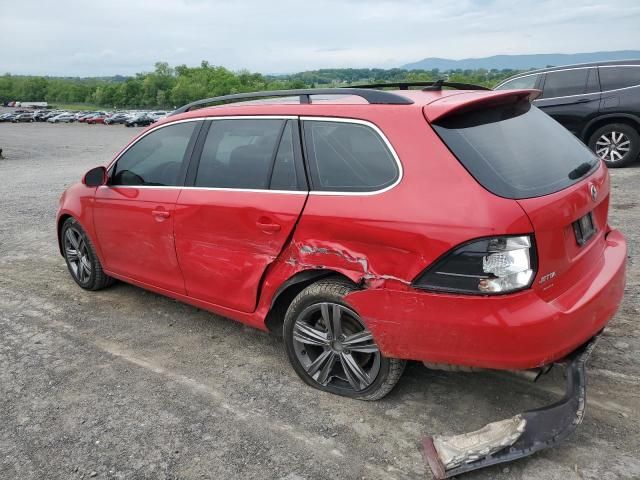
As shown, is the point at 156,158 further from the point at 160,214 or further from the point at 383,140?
the point at 383,140

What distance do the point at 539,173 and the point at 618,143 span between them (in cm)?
781

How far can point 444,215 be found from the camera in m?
2.50

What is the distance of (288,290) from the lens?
129 inches

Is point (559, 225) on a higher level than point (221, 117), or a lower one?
lower

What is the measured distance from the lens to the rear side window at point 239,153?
131 inches

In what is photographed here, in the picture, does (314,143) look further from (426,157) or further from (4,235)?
(4,235)

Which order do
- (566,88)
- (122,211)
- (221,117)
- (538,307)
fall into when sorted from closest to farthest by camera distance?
(538,307) < (221,117) < (122,211) < (566,88)

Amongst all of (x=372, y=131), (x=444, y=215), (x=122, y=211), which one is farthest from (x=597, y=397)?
(x=122, y=211)

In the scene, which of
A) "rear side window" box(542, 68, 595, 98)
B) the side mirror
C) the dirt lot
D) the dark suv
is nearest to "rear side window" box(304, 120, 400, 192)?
the dirt lot

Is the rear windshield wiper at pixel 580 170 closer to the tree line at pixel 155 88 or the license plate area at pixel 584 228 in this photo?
the license plate area at pixel 584 228

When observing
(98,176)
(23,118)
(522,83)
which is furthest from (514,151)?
(23,118)

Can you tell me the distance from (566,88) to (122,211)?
8421 millimetres

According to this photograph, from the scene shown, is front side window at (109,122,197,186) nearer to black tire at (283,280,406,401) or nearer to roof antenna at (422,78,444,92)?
black tire at (283,280,406,401)

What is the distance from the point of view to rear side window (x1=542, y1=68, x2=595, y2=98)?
9.51 meters
